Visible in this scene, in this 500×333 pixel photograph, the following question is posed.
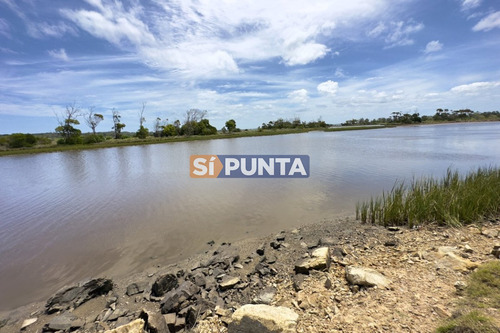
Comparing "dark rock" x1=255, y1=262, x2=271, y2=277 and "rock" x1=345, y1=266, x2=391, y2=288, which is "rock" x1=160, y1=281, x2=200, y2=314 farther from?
"rock" x1=345, y1=266, x2=391, y2=288

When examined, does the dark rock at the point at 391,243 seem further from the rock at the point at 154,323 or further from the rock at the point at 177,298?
the rock at the point at 154,323

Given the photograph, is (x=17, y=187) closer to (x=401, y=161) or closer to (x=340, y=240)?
(x=340, y=240)

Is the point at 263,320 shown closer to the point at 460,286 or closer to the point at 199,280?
the point at 199,280

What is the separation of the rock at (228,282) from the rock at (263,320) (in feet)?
3.16

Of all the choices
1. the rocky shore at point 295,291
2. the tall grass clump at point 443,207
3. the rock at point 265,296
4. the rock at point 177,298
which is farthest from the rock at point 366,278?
the tall grass clump at point 443,207

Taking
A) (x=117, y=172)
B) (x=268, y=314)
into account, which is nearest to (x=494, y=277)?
(x=268, y=314)

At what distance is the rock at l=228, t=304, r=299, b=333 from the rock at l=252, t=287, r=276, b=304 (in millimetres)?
469

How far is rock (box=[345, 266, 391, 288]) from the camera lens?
122 inches

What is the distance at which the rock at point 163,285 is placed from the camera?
148 inches

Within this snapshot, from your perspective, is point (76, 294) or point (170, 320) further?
point (76, 294)

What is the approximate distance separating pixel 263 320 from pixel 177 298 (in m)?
1.49

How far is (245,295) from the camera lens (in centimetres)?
349

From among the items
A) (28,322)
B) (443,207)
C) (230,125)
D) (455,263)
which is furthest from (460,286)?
(230,125)

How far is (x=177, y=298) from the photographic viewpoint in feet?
11.0
